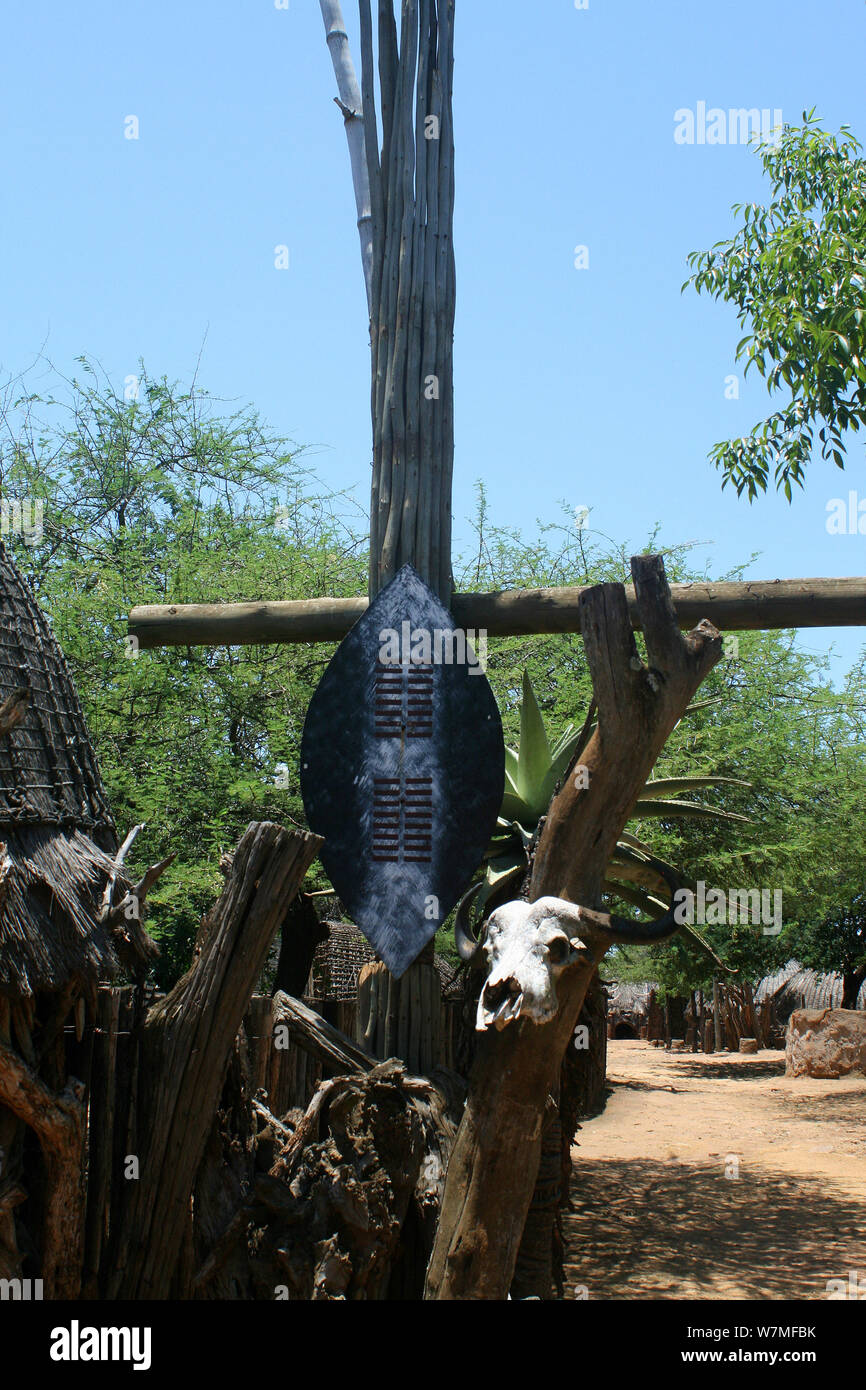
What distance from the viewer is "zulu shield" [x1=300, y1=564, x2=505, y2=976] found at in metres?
4.64

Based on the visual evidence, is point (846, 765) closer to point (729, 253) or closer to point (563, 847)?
point (729, 253)

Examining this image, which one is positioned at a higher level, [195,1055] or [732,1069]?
[195,1055]

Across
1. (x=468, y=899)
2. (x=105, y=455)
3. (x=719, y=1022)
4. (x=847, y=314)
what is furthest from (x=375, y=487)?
(x=719, y=1022)

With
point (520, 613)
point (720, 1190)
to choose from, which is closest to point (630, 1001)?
point (720, 1190)

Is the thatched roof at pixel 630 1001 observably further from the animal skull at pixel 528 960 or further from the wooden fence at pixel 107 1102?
the animal skull at pixel 528 960

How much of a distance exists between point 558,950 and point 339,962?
31.4ft

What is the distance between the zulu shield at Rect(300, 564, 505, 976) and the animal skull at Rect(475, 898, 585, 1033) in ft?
4.51

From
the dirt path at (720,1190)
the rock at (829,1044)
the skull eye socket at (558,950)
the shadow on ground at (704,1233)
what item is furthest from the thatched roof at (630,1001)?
the skull eye socket at (558,950)

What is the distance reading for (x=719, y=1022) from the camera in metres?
20.9

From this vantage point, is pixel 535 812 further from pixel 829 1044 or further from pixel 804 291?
pixel 829 1044

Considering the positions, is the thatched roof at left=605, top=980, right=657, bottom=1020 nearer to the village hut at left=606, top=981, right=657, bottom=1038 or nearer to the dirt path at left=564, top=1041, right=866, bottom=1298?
the village hut at left=606, top=981, right=657, bottom=1038

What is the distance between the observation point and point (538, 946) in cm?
313

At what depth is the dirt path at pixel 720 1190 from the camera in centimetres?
718

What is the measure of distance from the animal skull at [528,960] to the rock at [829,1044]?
14.6 meters
